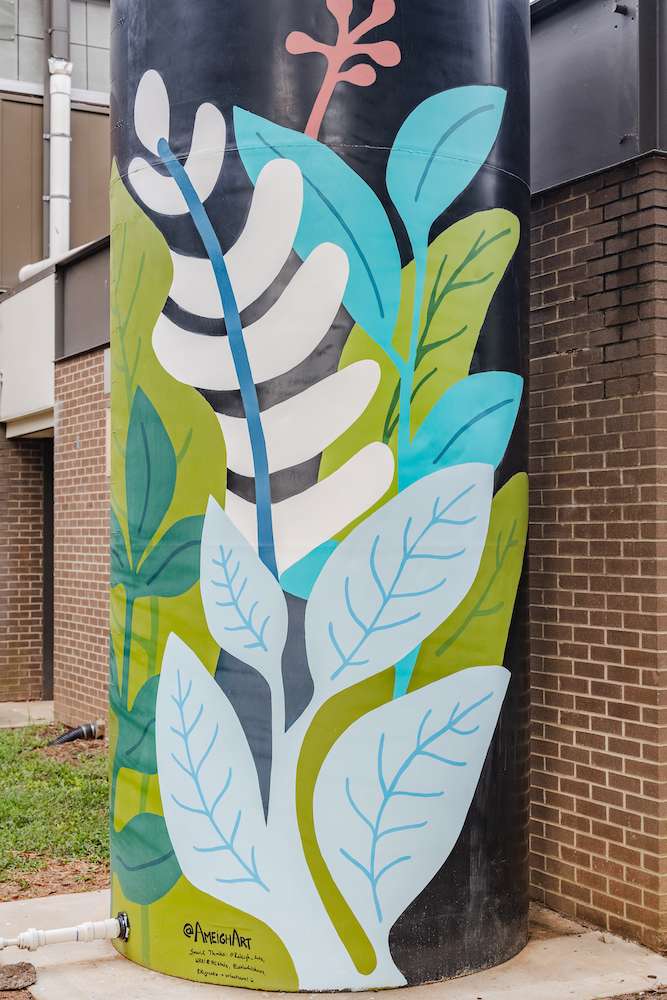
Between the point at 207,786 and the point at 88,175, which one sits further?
the point at 88,175

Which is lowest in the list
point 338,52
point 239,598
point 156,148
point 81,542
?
point 239,598

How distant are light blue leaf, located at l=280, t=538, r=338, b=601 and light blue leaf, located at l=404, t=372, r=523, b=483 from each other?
440 millimetres

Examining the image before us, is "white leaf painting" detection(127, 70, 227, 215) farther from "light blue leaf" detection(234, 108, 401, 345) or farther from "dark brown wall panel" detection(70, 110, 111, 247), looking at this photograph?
"dark brown wall panel" detection(70, 110, 111, 247)

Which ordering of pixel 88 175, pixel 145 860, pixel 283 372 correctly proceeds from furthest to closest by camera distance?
pixel 88 175 → pixel 145 860 → pixel 283 372

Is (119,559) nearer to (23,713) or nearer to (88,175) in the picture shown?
(23,713)

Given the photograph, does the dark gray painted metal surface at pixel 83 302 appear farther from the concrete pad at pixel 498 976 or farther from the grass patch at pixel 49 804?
the concrete pad at pixel 498 976

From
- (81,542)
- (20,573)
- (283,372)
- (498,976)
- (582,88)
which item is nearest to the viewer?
(283,372)

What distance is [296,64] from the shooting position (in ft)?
16.9

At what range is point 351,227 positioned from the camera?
5156mm

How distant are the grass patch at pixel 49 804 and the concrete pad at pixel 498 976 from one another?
169cm

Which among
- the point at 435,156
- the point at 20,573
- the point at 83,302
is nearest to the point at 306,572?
the point at 435,156

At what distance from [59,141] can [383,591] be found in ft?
38.3

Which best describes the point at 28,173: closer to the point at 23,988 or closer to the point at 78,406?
the point at 78,406

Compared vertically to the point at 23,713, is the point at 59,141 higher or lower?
higher
